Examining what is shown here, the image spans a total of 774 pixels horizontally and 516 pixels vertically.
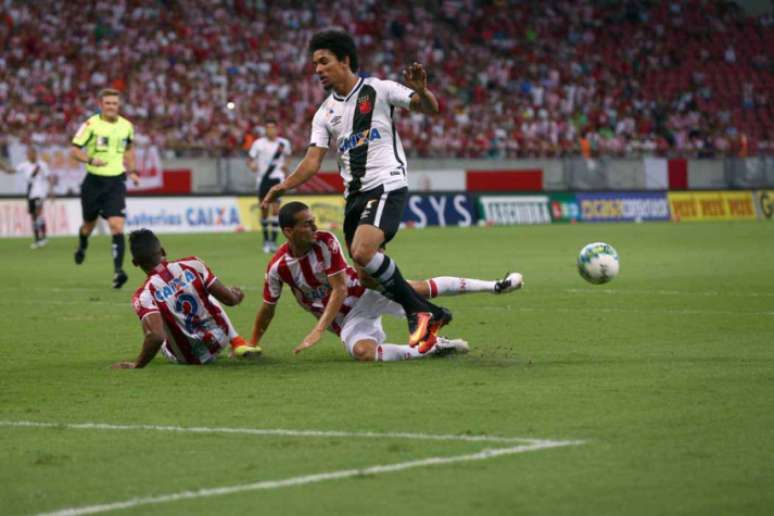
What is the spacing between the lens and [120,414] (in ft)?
25.2

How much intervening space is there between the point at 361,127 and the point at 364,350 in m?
1.70

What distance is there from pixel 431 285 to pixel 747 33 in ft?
157

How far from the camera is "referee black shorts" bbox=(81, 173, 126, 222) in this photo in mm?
18625

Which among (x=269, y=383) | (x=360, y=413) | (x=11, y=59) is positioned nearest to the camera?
(x=360, y=413)

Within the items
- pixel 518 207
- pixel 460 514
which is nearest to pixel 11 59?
pixel 518 207

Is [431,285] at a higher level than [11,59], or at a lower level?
lower

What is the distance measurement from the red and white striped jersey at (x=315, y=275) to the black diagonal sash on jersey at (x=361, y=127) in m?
0.68

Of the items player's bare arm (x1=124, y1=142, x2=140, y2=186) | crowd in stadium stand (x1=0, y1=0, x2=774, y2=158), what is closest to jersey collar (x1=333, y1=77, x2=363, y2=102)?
player's bare arm (x1=124, y1=142, x2=140, y2=186)

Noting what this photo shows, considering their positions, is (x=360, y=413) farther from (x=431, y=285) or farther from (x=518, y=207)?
(x=518, y=207)

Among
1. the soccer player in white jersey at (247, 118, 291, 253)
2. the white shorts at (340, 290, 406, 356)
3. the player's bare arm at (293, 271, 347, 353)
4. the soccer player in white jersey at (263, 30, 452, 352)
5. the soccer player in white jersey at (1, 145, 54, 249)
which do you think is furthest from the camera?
the soccer player in white jersey at (1, 145, 54, 249)

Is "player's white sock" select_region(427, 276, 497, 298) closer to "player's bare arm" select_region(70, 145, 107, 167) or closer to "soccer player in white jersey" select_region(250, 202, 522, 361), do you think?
"soccer player in white jersey" select_region(250, 202, 522, 361)

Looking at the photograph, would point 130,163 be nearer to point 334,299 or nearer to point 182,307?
point 182,307

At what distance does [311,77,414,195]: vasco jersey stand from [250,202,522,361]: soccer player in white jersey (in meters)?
0.67

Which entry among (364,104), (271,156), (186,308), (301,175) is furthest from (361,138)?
(271,156)
